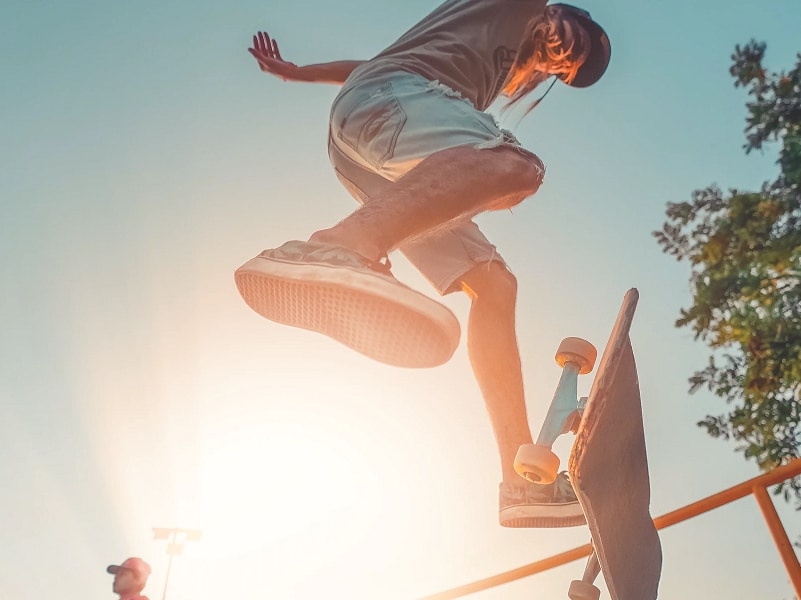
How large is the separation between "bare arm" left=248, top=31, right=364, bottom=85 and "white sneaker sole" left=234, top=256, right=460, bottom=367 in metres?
1.09

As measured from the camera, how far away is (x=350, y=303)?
1.44 metres

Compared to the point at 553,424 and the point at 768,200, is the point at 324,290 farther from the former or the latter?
the point at 768,200

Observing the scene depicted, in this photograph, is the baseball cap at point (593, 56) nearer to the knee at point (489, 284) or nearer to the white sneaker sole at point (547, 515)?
the knee at point (489, 284)

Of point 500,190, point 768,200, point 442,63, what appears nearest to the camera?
point 500,190

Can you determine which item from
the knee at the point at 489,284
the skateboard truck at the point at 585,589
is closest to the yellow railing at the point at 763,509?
the skateboard truck at the point at 585,589

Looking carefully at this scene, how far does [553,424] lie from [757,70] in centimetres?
792

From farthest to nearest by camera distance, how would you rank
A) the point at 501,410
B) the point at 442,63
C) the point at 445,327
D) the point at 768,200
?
the point at 768,200
the point at 501,410
the point at 442,63
the point at 445,327

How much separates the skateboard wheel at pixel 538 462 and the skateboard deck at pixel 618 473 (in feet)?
0.48

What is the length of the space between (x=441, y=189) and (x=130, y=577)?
3901mm

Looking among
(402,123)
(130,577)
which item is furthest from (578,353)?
(130,577)

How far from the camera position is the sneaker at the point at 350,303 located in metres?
1.40

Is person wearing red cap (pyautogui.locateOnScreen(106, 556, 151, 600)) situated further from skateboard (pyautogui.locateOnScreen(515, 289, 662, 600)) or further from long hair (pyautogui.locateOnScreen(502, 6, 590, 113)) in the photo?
long hair (pyautogui.locateOnScreen(502, 6, 590, 113))

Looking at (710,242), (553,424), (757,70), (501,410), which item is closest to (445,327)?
(553,424)

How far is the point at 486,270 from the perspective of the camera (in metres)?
2.06
